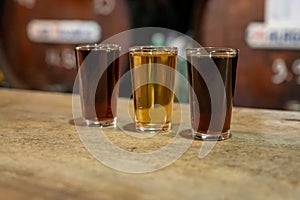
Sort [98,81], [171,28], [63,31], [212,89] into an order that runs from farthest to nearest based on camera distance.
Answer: [63,31] < [171,28] < [98,81] < [212,89]

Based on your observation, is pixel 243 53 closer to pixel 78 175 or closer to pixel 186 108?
pixel 186 108

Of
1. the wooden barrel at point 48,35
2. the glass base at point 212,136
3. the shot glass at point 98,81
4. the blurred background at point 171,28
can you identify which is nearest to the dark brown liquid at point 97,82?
the shot glass at point 98,81

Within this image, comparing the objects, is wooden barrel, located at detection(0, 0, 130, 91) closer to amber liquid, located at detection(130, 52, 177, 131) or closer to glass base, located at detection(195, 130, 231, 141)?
amber liquid, located at detection(130, 52, 177, 131)

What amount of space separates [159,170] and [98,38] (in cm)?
169

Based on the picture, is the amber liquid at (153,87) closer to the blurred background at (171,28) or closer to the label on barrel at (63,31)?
the blurred background at (171,28)

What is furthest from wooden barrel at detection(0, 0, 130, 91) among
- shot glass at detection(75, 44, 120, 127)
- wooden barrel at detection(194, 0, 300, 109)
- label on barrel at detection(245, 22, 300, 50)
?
shot glass at detection(75, 44, 120, 127)

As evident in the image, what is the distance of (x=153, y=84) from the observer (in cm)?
95

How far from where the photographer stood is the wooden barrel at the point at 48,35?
232cm

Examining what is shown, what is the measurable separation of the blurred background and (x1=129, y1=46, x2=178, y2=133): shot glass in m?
0.94

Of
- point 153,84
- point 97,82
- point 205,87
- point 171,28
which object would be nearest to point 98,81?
point 97,82

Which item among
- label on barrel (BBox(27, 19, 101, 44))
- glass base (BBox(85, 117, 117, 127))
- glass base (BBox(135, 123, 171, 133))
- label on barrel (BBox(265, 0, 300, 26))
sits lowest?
glass base (BBox(85, 117, 117, 127))

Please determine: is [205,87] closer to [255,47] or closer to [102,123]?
[102,123]

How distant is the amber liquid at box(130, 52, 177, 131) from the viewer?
951 mm

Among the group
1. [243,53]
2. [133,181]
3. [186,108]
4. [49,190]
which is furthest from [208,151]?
[243,53]
